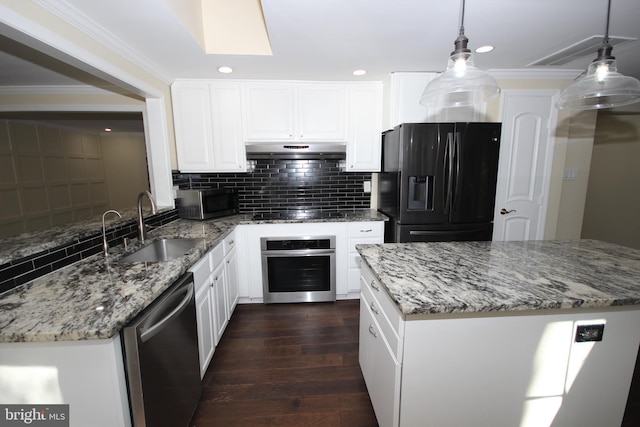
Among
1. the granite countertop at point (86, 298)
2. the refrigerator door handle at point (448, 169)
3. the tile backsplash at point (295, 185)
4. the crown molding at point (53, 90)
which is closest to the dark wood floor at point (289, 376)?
the granite countertop at point (86, 298)

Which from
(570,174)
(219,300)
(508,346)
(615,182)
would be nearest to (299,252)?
(219,300)

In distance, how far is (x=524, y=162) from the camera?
271cm

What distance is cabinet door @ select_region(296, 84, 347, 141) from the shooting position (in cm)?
279

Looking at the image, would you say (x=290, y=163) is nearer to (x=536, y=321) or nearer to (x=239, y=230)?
(x=239, y=230)

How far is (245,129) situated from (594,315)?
2.90m

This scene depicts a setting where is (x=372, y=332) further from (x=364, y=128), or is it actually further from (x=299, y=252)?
(x=364, y=128)

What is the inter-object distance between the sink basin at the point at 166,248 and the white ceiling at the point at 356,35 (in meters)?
1.41

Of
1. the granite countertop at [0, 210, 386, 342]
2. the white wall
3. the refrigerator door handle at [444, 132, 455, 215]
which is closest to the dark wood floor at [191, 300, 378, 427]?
the granite countertop at [0, 210, 386, 342]

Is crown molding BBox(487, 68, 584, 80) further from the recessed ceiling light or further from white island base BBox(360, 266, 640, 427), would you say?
white island base BBox(360, 266, 640, 427)

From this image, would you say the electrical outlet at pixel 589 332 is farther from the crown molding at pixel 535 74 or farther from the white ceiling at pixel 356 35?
the crown molding at pixel 535 74

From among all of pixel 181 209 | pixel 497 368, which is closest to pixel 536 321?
pixel 497 368

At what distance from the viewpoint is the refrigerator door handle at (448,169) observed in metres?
2.32

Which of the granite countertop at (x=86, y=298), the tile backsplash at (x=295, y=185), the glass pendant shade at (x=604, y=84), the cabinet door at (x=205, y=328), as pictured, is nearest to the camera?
the granite countertop at (x=86, y=298)

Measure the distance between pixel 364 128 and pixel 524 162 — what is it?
169 centimetres
